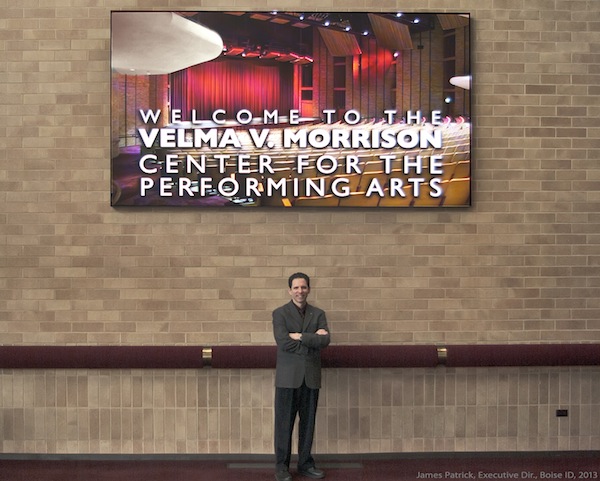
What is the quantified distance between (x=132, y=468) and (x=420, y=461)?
248 centimetres

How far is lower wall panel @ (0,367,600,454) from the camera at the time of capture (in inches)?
317

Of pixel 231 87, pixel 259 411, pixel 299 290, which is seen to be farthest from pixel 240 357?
pixel 231 87

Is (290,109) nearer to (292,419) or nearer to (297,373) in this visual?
(297,373)

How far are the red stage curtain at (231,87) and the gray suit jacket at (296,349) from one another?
1823mm

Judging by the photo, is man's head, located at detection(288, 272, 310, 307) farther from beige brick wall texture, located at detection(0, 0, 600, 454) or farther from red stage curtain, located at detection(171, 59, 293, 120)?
red stage curtain, located at detection(171, 59, 293, 120)

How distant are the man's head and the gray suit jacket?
79 mm

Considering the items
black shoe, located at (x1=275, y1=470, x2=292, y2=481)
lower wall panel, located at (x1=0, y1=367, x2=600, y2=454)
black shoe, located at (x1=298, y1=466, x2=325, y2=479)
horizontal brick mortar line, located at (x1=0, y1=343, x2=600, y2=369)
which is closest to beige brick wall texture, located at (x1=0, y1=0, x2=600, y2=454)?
lower wall panel, located at (x1=0, y1=367, x2=600, y2=454)

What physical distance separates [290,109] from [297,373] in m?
2.31

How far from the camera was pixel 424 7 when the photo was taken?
8109 millimetres

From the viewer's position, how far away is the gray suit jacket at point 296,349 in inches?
290

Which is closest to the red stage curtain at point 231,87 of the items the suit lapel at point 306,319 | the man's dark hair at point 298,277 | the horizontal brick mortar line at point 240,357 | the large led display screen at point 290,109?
the large led display screen at point 290,109

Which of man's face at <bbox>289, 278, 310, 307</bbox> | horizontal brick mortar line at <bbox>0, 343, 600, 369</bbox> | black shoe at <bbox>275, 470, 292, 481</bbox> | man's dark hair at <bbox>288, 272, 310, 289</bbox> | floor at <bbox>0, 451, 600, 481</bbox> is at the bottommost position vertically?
floor at <bbox>0, 451, 600, 481</bbox>

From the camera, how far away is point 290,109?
8047 millimetres

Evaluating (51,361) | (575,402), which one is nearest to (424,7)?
(575,402)
